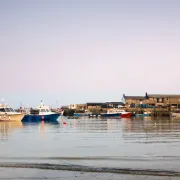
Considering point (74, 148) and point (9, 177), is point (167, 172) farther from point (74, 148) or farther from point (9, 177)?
point (74, 148)

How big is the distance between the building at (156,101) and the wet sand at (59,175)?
109 m

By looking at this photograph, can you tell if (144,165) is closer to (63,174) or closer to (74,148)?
(63,174)

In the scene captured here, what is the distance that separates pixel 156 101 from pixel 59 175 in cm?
11269

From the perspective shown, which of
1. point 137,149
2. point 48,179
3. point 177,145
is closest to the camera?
point 48,179

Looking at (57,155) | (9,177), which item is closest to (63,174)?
(9,177)

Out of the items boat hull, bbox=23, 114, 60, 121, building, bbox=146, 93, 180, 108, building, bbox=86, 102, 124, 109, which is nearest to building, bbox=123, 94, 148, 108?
building, bbox=146, 93, 180, 108

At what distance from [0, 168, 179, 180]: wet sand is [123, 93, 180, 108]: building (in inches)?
4289

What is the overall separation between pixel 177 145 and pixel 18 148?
1164cm

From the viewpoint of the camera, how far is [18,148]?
25422mm

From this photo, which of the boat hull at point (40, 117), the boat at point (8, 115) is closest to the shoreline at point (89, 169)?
the boat at point (8, 115)

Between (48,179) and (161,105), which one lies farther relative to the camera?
(161,105)

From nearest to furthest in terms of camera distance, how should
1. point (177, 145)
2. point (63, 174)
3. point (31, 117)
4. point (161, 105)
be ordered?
point (63, 174) < point (177, 145) < point (31, 117) < point (161, 105)

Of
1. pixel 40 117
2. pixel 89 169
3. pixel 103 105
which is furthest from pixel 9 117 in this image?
pixel 103 105

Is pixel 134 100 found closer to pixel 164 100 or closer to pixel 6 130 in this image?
pixel 164 100
